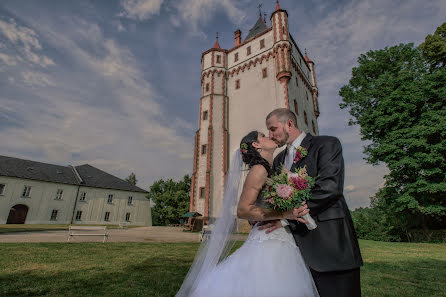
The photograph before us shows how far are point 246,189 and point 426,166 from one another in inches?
808

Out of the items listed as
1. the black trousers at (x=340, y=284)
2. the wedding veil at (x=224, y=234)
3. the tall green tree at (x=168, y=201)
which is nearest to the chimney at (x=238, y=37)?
the tall green tree at (x=168, y=201)

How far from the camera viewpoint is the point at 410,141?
15.9 meters

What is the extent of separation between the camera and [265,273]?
211 centimetres

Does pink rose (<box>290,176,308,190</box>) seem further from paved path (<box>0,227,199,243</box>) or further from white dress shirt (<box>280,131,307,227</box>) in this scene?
paved path (<box>0,227,199,243</box>)

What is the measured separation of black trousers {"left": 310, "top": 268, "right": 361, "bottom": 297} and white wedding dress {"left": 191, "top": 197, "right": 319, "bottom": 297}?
0.34ft

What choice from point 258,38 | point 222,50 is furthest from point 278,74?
point 222,50

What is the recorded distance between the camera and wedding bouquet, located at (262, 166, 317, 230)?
2.06 m

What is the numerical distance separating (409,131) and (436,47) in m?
8.37

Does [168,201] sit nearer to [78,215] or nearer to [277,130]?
[78,215]

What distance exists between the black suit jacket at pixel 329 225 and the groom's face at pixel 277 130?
1.63 feet

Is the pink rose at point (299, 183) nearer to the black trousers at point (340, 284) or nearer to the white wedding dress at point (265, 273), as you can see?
the white wedding dress at point (265, 273)

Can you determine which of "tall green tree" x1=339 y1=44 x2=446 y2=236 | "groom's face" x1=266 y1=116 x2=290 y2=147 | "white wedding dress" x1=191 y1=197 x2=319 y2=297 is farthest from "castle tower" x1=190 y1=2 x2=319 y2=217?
"white wedding dress" x1=191 y1=197 x2=319 y2=297

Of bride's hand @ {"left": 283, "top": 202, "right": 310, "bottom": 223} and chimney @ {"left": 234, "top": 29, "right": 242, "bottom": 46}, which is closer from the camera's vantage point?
bride's hand @ {"left": 283, "top": 202, "right": 310, "bottom": 223}

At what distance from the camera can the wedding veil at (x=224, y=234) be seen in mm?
3041
